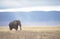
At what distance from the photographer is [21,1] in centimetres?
104

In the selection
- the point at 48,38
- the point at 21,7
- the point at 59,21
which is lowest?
the point at 48,38

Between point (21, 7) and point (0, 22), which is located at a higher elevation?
point (21, 7)

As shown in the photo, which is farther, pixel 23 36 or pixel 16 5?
pixel 16 5

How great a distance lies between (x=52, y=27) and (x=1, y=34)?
1.19 ft

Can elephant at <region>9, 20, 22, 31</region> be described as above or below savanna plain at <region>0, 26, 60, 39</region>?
above

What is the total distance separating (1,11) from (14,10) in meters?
0.10

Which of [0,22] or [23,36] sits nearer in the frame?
[23,36]

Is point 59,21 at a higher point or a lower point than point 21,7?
lower

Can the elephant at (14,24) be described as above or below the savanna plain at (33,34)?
above

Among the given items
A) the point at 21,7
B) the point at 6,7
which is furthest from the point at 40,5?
the point at 6,7

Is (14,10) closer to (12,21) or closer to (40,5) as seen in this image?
(12,21)

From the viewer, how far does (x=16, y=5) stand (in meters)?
1.04

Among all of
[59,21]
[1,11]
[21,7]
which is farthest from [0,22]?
[59,21]

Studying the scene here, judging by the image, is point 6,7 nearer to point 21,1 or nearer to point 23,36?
point 21,1
